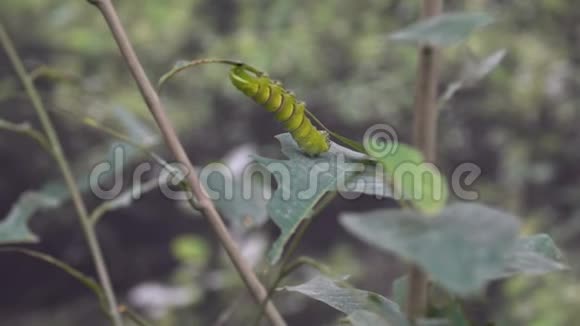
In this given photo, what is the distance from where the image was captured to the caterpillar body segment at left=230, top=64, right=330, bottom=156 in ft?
0.98

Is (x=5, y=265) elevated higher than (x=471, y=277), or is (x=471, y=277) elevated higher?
(x=5, y=265)

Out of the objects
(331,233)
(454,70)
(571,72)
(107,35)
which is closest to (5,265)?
(107,35)

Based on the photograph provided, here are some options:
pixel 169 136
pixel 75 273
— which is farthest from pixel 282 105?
pixel 75 273

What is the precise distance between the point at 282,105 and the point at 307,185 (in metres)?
0.09

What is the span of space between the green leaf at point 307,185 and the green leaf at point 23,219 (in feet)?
0.88

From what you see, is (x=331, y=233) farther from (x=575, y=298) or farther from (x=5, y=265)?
(x=5, y=265)

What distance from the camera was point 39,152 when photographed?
143cm

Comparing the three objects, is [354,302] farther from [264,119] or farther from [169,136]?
[264,119]

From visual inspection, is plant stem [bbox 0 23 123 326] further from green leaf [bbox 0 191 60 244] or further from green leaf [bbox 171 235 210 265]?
green leaf [bbox 171 235 210 265]

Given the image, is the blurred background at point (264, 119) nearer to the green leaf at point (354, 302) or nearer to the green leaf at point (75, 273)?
the green leaf at point (75, 273)

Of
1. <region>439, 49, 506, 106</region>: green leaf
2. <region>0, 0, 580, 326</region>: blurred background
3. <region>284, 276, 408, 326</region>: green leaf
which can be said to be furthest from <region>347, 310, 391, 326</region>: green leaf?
<region>0, 0, 580, 326</region>: blurred background

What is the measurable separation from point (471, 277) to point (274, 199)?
0.12m

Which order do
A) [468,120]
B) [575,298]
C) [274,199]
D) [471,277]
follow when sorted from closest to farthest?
[471,277] → [274,199] → [575,298] → [468,120]

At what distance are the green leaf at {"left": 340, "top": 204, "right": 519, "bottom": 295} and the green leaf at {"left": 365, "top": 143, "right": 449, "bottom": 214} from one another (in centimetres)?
1
